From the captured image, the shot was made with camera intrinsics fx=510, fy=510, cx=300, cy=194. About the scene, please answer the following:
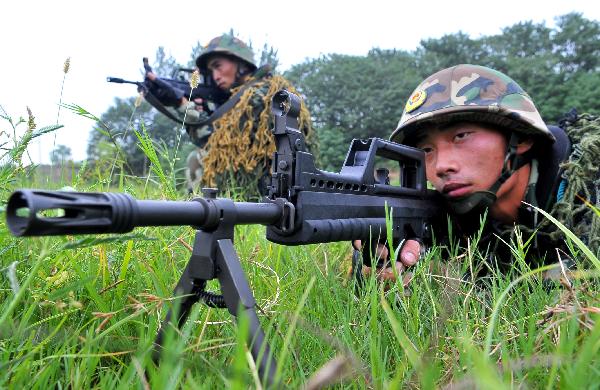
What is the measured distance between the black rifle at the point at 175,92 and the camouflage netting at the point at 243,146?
0.88m

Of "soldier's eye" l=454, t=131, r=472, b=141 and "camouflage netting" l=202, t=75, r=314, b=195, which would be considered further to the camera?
Answer: "camouflage netting" l=202, t=75, r=314, b=195

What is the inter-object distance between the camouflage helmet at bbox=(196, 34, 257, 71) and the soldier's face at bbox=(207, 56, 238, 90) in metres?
0.10

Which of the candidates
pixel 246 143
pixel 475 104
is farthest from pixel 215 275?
pixel 246 143

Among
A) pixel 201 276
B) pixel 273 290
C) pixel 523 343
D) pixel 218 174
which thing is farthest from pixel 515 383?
pixel 218 174

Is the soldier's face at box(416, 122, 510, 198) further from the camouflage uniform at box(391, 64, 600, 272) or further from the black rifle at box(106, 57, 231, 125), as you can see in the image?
the black rifle at box(106, 57, 231, 125)

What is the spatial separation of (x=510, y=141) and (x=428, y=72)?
35082mm

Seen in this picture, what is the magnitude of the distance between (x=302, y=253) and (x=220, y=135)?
3.05 m

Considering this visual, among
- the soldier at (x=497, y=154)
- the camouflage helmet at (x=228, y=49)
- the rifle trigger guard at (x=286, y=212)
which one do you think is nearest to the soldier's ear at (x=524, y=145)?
the soldier at (x=497, y=154)

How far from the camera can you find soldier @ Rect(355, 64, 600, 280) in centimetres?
251

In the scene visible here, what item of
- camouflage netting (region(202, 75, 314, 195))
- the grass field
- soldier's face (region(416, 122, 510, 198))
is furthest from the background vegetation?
camouflage netting (region(202, 75, 314, 195))

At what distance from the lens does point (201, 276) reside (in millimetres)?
1261

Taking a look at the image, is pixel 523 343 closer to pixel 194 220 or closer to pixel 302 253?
pixel 194 220

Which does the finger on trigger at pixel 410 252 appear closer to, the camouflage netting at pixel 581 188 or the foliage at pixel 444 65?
the camouflage netting at pixel 581 188

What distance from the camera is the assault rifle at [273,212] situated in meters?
0.91
